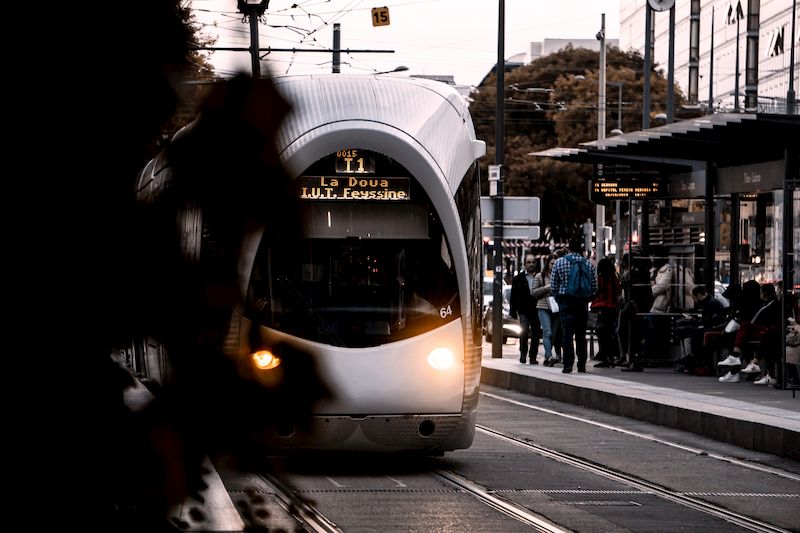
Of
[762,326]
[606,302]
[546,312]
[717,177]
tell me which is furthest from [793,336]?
[546,312]

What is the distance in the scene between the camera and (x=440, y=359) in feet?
34.9

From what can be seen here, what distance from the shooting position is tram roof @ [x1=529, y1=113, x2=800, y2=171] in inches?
668

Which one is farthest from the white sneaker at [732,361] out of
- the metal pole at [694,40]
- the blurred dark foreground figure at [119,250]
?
the metal pole at [694,40]

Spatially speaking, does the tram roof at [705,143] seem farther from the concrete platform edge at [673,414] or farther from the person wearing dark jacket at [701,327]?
the concrete platform edge at [673,414]

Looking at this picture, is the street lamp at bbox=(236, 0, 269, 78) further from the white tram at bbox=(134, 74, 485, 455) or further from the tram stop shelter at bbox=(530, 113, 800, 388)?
the tram stop shelter at bbox=(530, 113, 800, 388)

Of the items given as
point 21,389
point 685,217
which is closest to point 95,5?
point 21,389

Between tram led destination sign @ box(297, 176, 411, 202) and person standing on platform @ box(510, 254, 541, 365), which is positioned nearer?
tram led destination sign @ box(297, 176, 411, 202)

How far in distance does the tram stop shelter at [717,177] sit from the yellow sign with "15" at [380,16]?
47.8 ft

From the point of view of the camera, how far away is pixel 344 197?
10.2 m

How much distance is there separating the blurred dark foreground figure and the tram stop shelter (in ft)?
49.7

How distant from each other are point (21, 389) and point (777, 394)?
16.1m

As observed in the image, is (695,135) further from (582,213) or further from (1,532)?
(582,213)

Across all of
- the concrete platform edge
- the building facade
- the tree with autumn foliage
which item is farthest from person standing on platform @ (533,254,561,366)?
the building facade

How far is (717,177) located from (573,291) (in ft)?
8.15
